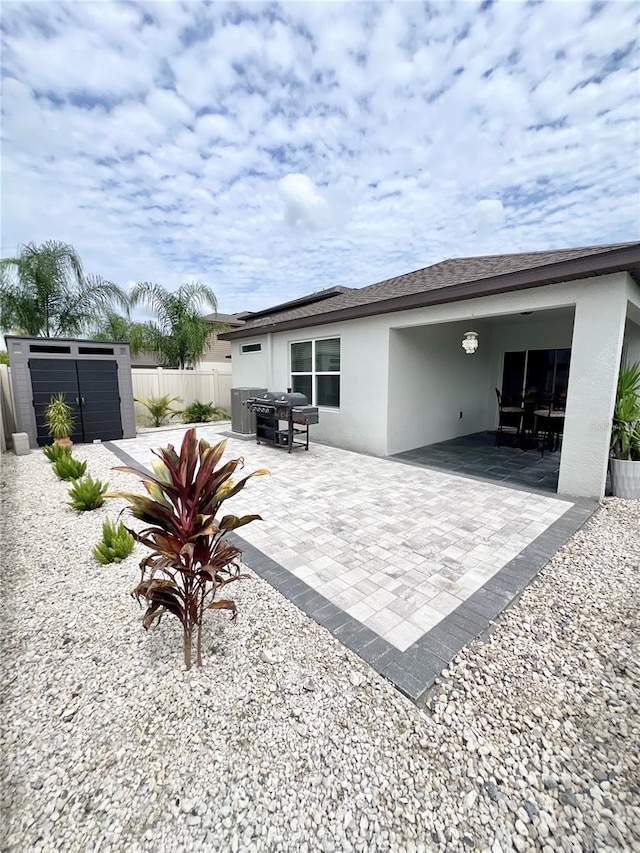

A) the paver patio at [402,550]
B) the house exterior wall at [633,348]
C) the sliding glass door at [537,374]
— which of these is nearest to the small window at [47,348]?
the paver patio at [402,550]

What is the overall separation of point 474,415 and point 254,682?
28.7 feet

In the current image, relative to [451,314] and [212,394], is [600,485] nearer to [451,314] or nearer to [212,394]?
[451,314]

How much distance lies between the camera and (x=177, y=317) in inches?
500

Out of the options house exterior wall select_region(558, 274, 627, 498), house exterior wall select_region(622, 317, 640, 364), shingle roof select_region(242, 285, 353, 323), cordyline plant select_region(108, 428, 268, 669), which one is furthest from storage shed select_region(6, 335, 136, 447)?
house exterior wall select_region(622, 317, 640, 364)

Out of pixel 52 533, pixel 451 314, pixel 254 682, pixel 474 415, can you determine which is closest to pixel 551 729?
pixel 254 682

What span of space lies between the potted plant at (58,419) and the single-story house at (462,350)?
476 centimetres

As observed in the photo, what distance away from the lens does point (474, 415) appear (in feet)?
30.5

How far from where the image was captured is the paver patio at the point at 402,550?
90.4 inches

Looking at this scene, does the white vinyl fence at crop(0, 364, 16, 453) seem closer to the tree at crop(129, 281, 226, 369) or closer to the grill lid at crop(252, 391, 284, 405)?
the tree at crop(129, 281, 226, 369)

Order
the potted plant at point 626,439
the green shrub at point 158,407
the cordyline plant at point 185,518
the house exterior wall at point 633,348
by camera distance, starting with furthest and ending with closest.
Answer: the green shrub at point 158,407, the house exterior wall at point 633,348, the potted plant at point 626,439, the cordyline plant at point 185,518

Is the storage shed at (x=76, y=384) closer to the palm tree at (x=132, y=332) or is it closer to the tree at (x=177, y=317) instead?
the palm tree at (x=132, y=332)

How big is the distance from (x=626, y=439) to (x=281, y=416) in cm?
→ 557

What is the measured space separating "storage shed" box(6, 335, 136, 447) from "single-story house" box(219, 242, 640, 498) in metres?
3.52

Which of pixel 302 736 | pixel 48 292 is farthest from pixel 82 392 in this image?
pixel 302 736
